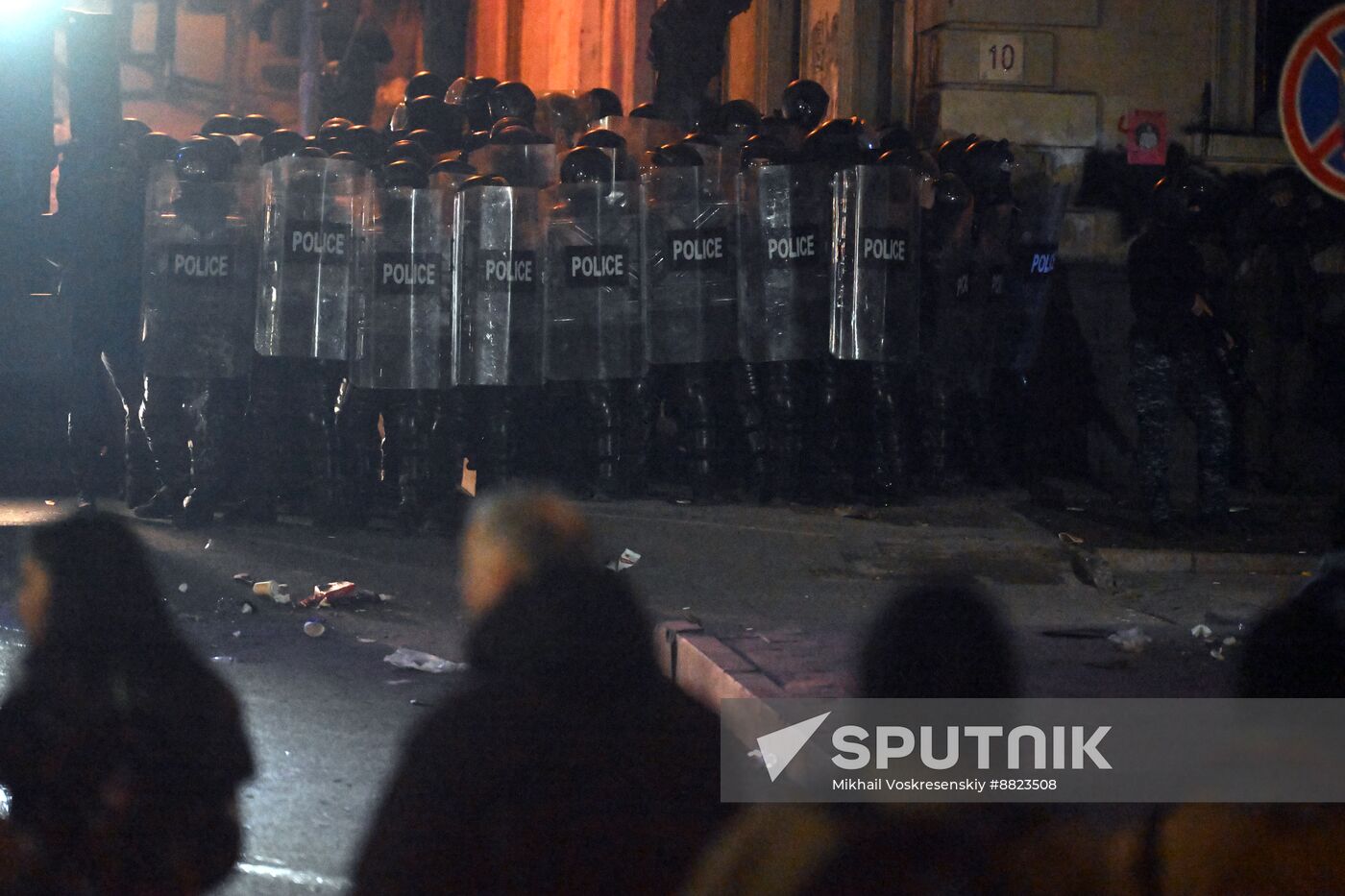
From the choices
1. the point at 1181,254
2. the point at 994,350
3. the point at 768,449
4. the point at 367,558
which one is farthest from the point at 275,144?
the point at 1181,254

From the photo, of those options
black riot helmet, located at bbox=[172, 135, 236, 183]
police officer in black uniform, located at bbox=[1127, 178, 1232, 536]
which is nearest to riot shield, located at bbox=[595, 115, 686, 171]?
black riot helmet, located at bbox=[172, 135, 236, 183]

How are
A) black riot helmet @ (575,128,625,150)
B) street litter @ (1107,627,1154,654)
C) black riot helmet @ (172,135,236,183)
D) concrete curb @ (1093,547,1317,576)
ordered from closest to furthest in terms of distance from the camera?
street litter @ (1107,627,1154,654) < concrete curb @ (1093,547,1317,576) < black riot helmet @ (172,135,236,183) < black riot helmet @ (575,128,625,150)

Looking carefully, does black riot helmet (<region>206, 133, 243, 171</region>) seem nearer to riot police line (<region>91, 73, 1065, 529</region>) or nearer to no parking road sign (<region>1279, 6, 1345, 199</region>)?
riot police line (<region>91, 73, 1065, 529</region>)

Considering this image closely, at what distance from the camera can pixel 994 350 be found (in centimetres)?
1028

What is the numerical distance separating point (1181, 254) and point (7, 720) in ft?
23.7

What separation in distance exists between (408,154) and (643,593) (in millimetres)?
3238

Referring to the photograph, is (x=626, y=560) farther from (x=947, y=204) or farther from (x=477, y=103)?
(x=477, y=103)

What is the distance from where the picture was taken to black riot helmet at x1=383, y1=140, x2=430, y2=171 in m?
9.40

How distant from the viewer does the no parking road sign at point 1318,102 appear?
4.86 metres

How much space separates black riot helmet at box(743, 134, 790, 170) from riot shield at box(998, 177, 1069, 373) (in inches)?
70.0

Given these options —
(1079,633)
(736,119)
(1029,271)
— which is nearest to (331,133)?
(736,119)

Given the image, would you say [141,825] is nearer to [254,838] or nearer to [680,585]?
[254,838]

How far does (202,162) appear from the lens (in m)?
9.06

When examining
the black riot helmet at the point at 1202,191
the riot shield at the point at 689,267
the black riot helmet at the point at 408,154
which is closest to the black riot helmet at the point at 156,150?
the black riot helmet at the point at 408,154
